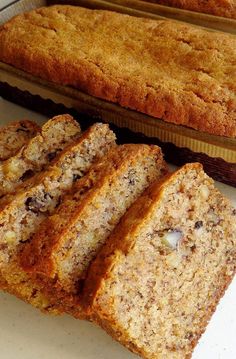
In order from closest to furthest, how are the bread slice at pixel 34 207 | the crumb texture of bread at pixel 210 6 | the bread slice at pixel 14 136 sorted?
1. the bread slice at pixel 34 207
2. the bread slice at pixel 14 136
3. the crumb texture of bread at pixel 210 6

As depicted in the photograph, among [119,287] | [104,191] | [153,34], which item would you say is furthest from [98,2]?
[119,287]

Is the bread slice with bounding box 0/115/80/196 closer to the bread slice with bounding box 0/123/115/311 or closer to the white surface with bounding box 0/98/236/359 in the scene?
the bread slice with bounding box 0/123/115/311

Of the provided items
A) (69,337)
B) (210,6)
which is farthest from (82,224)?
(210,6)

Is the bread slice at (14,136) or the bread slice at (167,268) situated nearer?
the bread slice at (167,268)

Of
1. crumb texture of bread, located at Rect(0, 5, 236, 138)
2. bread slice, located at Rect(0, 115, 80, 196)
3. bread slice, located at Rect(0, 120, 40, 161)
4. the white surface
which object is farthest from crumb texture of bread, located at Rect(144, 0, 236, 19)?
the white surface

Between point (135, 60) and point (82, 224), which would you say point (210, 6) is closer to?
point (135, 60)

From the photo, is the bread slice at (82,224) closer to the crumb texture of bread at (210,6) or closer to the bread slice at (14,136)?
the bread slice at (14,136)

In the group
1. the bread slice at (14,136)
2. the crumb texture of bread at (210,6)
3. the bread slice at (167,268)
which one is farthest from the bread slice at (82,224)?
the crumb texture of bread at (210,6)
